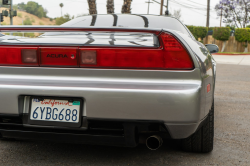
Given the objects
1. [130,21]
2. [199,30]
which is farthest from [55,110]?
[199,30]

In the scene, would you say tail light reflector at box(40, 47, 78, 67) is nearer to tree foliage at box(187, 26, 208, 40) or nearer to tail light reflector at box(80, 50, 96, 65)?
tail light reflector at box(80, 50, 96, 65)

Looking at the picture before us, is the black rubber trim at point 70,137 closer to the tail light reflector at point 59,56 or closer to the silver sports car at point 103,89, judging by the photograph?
the silver sports car at point 103,89

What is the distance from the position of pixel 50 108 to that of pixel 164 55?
882 mm

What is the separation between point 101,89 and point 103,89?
0.01m

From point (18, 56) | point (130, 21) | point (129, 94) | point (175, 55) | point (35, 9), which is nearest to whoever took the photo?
point (129, 94)

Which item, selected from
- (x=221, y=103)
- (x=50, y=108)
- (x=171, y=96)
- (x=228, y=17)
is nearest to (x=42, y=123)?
(x=50, y=108)

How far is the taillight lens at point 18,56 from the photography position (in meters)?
2.32

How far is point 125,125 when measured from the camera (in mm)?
2221

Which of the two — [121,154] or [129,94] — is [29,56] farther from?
[121,154]

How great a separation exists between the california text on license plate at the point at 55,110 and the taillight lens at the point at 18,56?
0.29 meters

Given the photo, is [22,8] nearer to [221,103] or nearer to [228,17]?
[228,17]

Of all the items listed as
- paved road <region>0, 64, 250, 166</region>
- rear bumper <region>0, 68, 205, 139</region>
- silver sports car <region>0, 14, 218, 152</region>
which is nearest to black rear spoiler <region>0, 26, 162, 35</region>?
silver sports car <region>0, 14, 218, 152</region>

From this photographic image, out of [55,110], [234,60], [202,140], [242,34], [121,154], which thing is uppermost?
A: [242,34]

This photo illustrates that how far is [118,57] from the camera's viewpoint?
2.23m
